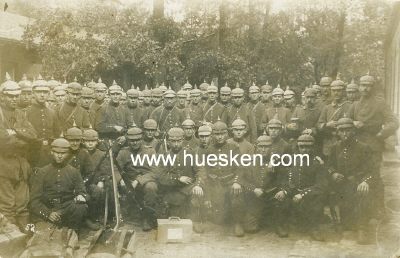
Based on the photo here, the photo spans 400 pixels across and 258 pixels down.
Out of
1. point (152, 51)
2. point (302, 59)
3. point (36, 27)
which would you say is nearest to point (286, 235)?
point (302, 59)

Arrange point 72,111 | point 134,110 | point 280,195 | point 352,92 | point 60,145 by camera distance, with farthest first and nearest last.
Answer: point 134,110 < point 72,111 < point 352,92 < point 280,195 < point 60,145

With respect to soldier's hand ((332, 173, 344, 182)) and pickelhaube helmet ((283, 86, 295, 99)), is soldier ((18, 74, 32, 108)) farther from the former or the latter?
soldier's hand ((332, 173, 344, 182))

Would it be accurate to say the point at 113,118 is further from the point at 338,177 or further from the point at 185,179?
the point at 338,177

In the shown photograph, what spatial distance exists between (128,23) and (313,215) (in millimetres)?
2287

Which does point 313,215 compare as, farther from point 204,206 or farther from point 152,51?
point 152,51

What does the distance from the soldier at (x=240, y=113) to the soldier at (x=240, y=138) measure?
0.29ft

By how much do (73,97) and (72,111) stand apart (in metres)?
0.12

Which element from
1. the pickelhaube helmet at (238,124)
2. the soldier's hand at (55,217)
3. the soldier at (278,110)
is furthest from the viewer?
the soldier at (278,110)

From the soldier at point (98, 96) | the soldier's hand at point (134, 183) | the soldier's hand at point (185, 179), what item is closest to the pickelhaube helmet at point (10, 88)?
the soldier at point (98, 96)

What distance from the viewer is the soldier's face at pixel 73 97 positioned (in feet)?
13.3

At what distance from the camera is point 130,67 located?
401cm

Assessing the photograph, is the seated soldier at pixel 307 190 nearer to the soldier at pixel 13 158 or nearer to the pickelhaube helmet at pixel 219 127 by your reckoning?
the pickelhaube helmet at pixel 219 127

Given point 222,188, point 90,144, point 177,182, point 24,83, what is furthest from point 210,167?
point 24,83

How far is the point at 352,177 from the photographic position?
12.7 feet
